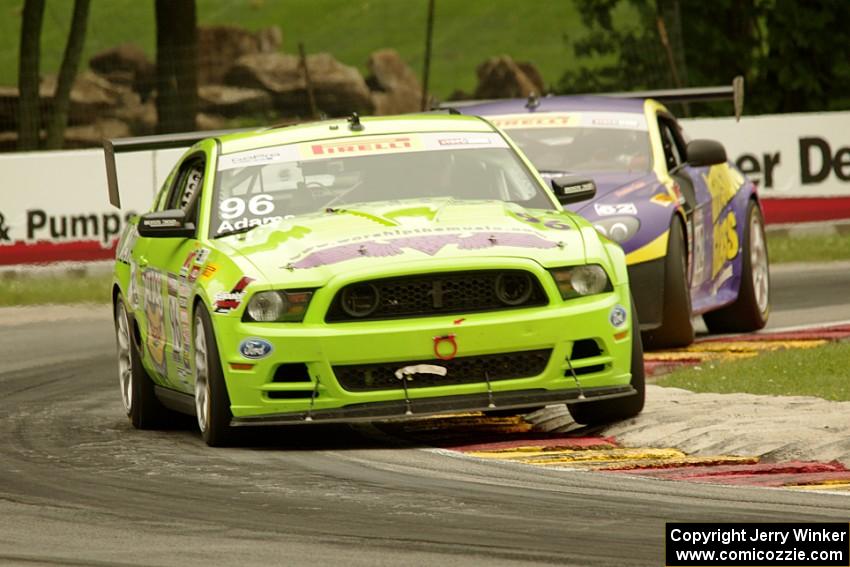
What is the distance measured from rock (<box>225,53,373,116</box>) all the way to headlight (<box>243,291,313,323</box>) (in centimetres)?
3374

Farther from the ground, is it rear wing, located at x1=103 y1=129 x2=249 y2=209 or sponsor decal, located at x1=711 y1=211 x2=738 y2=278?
rear wing, located at x1=103 y1=129 x2=249 y2=209

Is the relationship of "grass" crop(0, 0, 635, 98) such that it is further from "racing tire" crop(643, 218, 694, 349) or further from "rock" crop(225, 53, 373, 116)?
"racing tire" crop(643, 218, 694, 349)

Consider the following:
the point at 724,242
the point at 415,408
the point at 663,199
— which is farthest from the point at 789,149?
the point at 415,408

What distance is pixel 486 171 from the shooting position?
452 inches

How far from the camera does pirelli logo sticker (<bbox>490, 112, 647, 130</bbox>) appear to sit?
14695 mm

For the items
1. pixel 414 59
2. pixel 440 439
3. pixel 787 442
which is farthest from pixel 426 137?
pixel 414 59

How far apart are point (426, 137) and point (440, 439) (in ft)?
6.39

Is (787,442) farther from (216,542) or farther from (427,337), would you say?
(216,542)

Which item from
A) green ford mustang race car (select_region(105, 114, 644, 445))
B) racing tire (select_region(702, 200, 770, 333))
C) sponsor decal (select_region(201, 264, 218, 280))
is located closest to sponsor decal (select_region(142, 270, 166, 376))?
green ford mustang race car (select_region(105, 114, 644, 445))

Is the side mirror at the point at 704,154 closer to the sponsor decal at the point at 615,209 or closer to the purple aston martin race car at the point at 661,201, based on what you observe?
the purple aston martin race car at the point at 661,201

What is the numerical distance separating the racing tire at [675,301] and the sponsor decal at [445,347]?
3.76 metres

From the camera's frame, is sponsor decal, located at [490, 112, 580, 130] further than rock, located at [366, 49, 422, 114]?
No

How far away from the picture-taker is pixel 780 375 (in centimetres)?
1184

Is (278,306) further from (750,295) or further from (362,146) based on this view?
(750,295)
